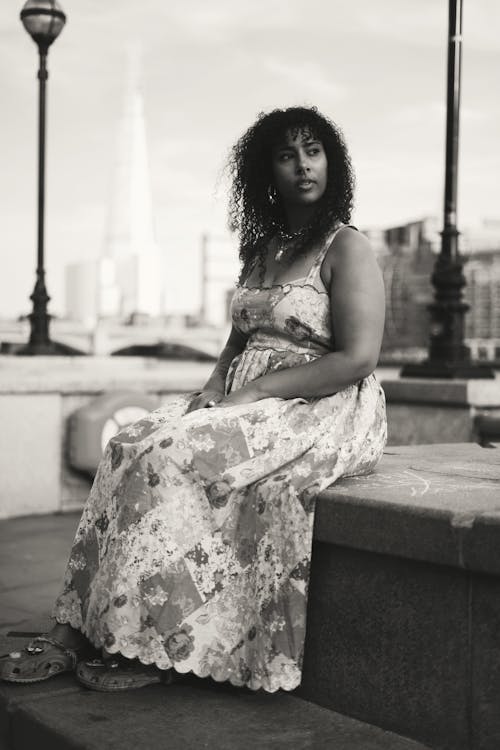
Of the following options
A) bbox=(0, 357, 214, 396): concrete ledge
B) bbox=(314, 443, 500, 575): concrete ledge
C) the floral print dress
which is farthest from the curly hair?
bbox=(0, 357, 214, 396): concrete ledge

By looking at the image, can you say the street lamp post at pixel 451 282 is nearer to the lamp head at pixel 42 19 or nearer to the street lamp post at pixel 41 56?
the street lamp post at pixel 41 56

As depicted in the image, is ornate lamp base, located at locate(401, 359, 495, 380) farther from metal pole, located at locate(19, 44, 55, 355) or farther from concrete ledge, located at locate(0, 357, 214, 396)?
metal pole, located at locate(19, 44, 55, 355)

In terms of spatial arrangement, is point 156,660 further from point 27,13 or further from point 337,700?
point 27,13

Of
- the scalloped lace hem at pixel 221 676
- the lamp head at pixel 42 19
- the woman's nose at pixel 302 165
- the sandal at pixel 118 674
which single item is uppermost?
the lamp head at pixel 42 19

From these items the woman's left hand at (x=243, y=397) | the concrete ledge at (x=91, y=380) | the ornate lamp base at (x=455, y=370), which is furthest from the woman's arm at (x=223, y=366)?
the ornate lamp base at (x=455, y=370)

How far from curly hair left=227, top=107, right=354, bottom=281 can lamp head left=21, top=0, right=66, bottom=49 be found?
652 cm

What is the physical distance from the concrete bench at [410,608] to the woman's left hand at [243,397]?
1.21ft

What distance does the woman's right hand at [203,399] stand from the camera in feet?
10.5

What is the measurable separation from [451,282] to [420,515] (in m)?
5.29

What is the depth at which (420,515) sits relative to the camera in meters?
2.55

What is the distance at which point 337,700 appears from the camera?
9.37ft

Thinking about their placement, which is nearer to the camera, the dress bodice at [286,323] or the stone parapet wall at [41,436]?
the dress bodice at [286,323]

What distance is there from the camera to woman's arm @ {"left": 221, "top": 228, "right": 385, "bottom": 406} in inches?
121

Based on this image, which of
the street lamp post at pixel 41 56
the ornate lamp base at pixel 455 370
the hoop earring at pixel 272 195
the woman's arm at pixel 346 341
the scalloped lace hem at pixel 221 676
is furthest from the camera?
the street lamp post at pixel 41 56
